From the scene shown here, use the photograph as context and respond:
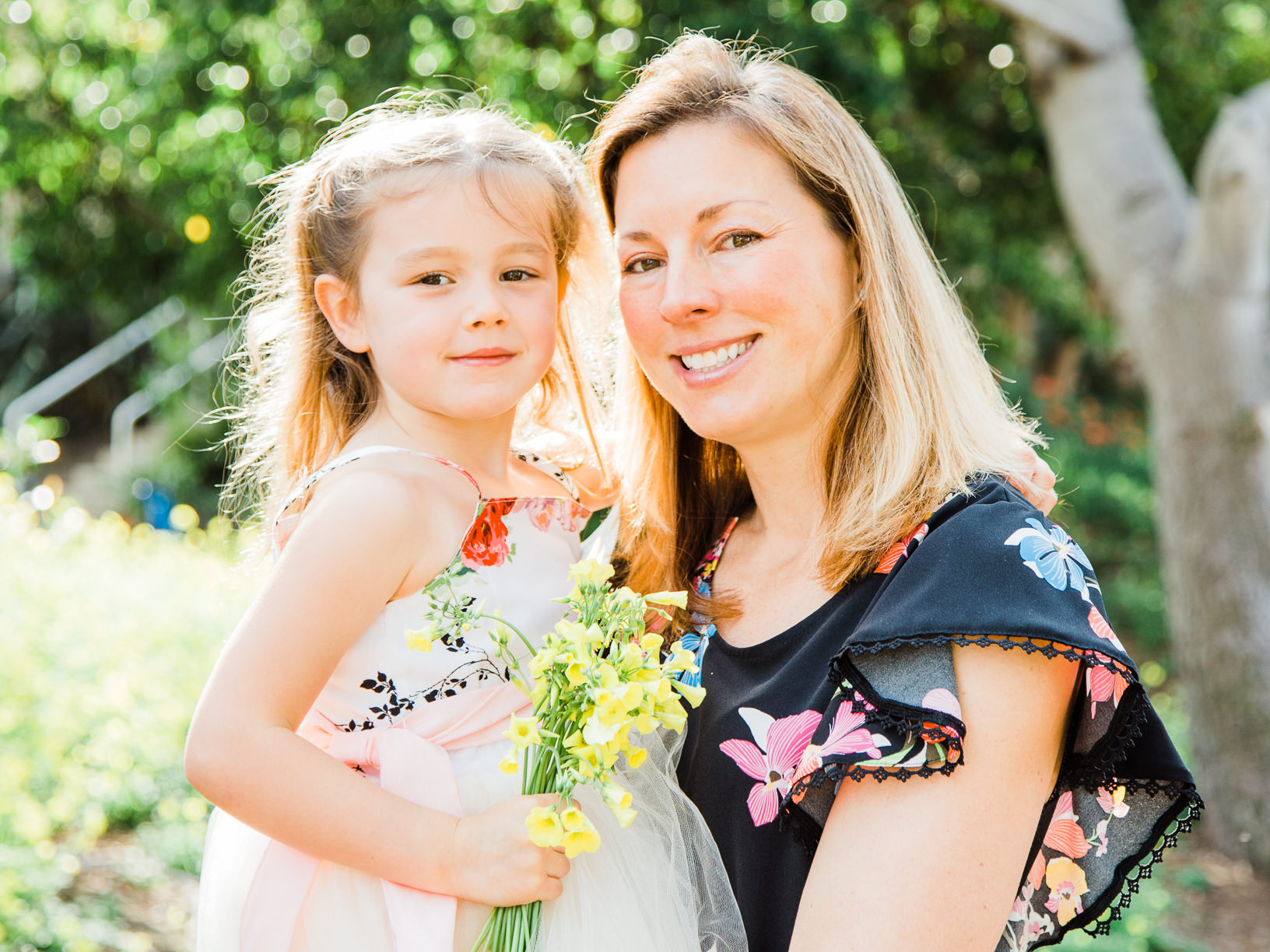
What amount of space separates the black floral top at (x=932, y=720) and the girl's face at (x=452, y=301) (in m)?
0.64

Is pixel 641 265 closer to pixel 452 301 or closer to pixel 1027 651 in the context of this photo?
pixel 452 301

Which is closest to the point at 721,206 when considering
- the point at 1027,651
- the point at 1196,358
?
the point at 1027,651

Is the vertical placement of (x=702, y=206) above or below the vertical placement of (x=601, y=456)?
above

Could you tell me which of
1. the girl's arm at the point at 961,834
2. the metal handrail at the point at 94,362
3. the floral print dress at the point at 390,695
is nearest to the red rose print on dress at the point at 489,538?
the floral print dress at the point at 390,695

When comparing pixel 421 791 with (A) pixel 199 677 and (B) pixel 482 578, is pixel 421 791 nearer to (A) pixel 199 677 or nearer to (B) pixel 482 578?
(B) pixel 482 578

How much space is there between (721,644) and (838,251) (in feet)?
2.29

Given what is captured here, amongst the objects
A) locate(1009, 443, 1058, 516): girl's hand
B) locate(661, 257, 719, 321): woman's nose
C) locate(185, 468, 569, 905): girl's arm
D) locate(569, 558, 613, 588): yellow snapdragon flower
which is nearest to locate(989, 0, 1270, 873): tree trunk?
locate(1009, 443, 1058, 516): girl's hand

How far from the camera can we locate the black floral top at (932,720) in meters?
1.41

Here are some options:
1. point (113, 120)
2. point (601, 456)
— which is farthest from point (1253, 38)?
point (601, 456)

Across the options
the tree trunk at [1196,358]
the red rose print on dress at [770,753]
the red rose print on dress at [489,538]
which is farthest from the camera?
the tree trunk at [1196,358]

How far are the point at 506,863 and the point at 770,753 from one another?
43cm

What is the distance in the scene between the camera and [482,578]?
184 cm

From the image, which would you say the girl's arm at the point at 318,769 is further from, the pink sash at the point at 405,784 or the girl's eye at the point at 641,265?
the girl's eye at the point at 641,265

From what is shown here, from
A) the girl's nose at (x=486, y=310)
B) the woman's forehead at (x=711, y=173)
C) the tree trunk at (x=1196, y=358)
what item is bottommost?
the tree trunk at (x=1196, y=358)
